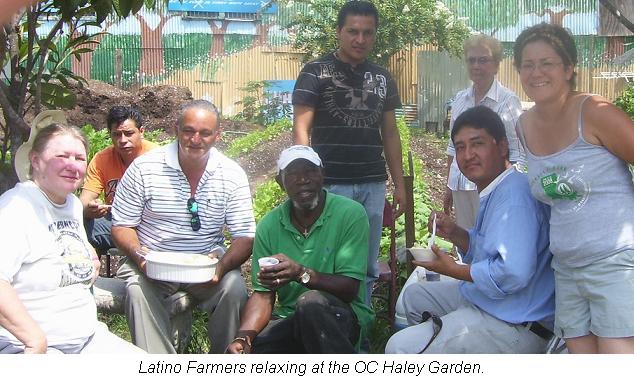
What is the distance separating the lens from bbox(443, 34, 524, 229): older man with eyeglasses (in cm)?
432

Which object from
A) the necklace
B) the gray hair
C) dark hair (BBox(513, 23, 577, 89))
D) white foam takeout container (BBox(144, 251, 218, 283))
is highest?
the gray hair

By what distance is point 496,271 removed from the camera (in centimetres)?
284

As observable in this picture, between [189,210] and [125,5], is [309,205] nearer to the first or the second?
[189,210]

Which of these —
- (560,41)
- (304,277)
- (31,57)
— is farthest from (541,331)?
(31,57)

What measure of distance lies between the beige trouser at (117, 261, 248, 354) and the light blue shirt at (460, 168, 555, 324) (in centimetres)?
116

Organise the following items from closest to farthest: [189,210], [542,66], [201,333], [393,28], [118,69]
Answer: [542,66], [189,210], [201,333], [393,28], [118,69]

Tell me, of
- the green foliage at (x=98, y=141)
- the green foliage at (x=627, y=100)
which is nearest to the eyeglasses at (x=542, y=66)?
the green foliage at (x=627, y=100)

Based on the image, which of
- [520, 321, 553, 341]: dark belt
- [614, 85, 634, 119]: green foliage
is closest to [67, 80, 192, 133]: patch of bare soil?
[614, 85, 634, 119]: green foliage

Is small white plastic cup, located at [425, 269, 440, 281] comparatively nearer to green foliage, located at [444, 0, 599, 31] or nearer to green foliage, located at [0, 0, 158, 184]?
green foliage, located at [0, 0, 158, 184]

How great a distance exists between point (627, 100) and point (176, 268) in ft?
21.5

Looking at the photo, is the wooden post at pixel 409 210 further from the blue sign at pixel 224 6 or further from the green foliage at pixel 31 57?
the blue sign at pixel 224 6
